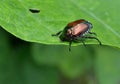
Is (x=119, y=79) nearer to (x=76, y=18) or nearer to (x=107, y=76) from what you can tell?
(x=107, y=76)

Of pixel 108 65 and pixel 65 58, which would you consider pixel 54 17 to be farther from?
pixel 108 65

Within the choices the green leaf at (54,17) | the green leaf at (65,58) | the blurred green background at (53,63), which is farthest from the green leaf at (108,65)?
the green leaf at (54,17)

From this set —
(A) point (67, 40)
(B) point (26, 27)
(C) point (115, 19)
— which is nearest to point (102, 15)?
(C) point (115, 19)

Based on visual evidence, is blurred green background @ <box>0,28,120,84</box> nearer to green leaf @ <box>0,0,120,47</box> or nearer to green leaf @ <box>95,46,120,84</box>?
green leaf @ <box>95,46,120,84</box>

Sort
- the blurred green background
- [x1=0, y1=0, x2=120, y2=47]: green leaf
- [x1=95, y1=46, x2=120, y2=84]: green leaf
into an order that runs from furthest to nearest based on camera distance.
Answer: [x1=95, y1=46, x2=120, y2=84]: green leaf → the blurred green background → [x1=0, y1=0, x2=120, y2=47]: green leaf

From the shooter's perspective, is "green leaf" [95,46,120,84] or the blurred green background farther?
"green leaf" [95,46,120,84]

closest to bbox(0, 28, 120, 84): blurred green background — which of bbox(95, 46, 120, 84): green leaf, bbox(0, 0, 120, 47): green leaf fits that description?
bbox(95, 46, 120, 84): green leaf
